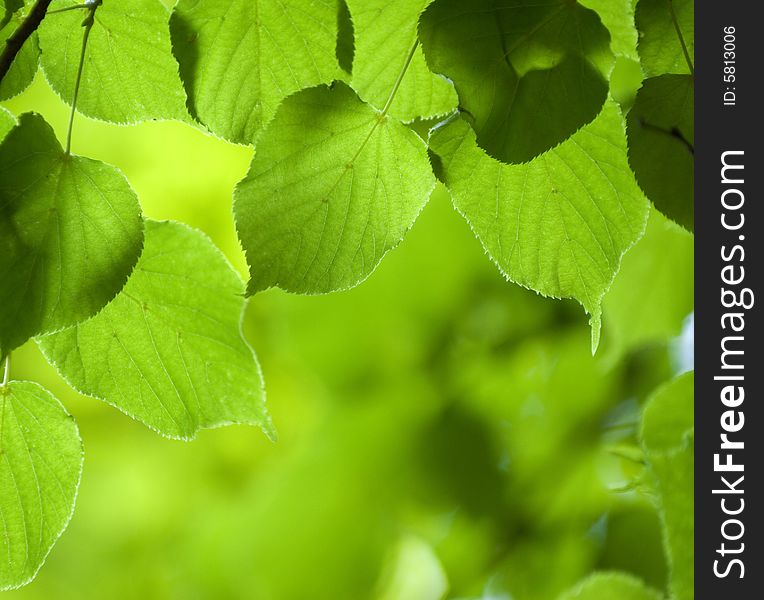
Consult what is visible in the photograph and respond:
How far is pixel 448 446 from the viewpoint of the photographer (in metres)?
1.32

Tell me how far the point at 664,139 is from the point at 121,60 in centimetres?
29

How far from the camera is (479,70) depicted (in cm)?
36

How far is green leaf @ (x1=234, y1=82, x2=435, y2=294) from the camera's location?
1.25 ft

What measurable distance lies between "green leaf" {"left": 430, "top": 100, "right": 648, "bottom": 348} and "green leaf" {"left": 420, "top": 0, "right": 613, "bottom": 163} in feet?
0.16

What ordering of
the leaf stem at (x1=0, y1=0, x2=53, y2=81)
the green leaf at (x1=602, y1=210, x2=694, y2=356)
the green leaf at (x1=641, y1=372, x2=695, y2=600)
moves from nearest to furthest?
the leaf stem at (x1=0, y1=0, x2=53, y2=81) → the green leaf at (x1=641, y1=372, x2=695, y2=600) → the green leaf at (x1=602, y1=210, x2=694, y2=356)

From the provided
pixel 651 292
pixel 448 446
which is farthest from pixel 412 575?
pixel 651 292

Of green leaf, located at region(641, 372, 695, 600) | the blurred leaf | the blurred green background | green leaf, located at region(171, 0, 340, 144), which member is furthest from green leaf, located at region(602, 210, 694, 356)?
the blurred leaf

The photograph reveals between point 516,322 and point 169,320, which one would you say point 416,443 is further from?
point 169,320

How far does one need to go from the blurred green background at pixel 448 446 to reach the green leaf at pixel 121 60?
72 centimetres

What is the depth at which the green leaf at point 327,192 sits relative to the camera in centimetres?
38

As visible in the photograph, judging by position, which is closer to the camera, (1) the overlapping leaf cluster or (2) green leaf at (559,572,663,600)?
(1) the overlapping leaf cluster

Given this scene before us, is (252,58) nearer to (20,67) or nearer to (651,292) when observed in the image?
(20,67)

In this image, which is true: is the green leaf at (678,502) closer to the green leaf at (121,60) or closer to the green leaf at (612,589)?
the green leaf at (612,589)

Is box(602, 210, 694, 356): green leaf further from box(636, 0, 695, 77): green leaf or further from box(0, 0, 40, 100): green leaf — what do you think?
box(0, 0, 40, 100): green leaf
